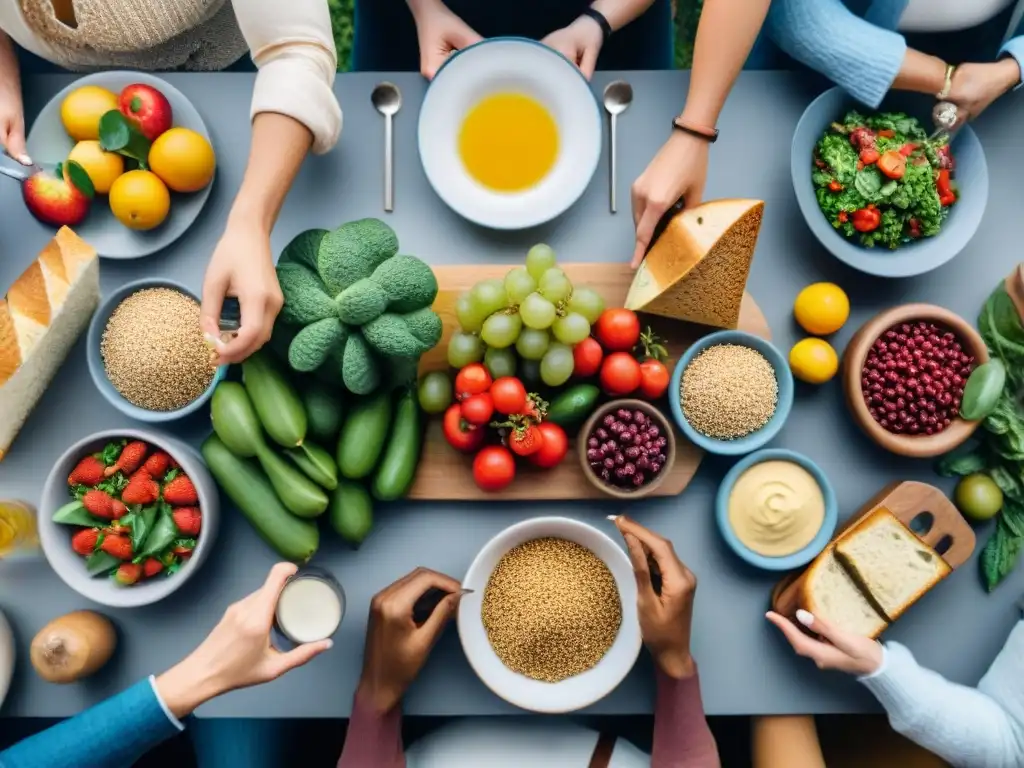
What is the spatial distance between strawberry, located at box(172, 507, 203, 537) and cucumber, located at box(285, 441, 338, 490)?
0.50 feet

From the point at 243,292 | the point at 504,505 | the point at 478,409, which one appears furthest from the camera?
the point at 504,505

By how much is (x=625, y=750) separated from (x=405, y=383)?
0.71 metres

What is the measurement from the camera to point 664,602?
1.07m

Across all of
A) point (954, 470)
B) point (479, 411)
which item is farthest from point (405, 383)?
point (954, 470)

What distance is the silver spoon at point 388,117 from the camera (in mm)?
1224

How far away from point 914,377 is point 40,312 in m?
1.26

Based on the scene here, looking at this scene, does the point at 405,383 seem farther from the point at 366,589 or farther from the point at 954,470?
the point at 954,470

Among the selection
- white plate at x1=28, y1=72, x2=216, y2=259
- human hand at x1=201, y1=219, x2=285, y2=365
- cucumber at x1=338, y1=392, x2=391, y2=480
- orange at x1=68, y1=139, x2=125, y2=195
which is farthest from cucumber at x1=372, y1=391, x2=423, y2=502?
orange at x1=68, y1=139, x2=125, y2=195

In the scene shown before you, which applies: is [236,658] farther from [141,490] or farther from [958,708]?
[958,708]

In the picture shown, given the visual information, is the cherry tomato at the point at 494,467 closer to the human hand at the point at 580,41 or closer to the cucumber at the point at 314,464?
the cucumber at the point at 314,464

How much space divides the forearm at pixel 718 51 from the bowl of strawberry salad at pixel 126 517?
36.3 inches

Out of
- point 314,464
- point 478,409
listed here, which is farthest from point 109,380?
point 478,409

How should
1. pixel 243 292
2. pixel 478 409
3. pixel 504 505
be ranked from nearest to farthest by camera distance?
1. pixel 243 292
2. pixel 478 409
3. pixel 504 505

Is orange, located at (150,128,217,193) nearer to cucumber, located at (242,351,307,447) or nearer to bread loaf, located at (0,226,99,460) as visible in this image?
bread loaf, located at (0,226,99,460)
